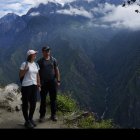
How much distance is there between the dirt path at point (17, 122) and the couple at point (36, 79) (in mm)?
273

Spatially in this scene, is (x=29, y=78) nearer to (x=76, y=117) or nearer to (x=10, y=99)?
(x=76, y=117)

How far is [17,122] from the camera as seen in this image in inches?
599

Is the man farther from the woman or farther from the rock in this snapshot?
the rock

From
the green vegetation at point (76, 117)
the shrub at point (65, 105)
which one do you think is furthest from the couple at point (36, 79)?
the shrub at point (65, 105)

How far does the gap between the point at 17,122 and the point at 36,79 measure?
9.29 feet

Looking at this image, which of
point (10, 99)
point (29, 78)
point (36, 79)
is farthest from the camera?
point (10, 99)

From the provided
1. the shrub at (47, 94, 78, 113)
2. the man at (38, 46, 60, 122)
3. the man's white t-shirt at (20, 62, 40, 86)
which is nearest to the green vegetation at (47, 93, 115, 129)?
the shrub at (47, 94, 78, 113)

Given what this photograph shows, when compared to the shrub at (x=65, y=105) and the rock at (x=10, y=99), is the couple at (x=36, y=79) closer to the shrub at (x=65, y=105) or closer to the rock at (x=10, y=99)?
the shrub at (x=65, y=105)

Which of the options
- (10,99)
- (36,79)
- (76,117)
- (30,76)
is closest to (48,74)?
(36,79)

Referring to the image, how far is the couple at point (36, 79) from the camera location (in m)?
12.7

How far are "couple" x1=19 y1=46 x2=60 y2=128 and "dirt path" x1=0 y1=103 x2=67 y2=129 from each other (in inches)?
10.7
